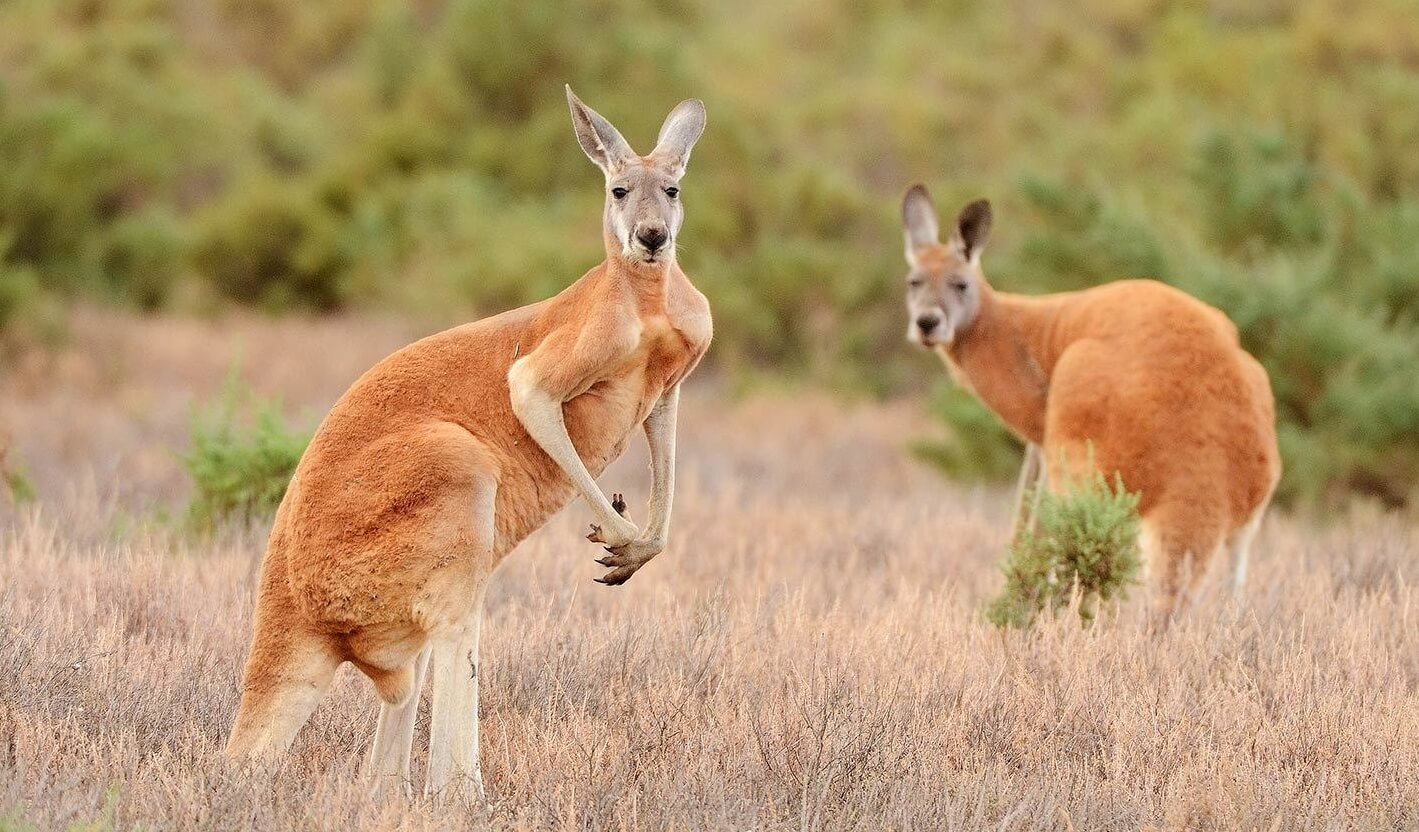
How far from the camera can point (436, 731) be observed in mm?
3875

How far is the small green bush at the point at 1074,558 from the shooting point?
5812mm

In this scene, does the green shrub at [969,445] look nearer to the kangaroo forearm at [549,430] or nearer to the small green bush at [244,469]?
the small green bush at [244,469]

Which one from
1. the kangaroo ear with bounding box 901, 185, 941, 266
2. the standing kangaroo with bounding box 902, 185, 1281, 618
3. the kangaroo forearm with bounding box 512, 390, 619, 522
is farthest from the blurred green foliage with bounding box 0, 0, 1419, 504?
the kangaroo forearm with bounding box 512, 390, 619, 522

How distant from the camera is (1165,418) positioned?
6145 mm

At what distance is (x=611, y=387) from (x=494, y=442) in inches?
12.6

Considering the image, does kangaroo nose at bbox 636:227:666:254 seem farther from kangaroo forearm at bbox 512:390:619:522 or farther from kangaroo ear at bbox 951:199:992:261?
kangaroo ear at bbox 951:199:992:261

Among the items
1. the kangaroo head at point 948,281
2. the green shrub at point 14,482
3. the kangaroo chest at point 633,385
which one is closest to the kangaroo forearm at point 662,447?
the kangaroo chest at point 633,385

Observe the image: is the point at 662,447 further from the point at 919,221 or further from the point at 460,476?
the point at 919,221

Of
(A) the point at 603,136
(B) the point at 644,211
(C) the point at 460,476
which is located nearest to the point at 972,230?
(A) the point at 603,136

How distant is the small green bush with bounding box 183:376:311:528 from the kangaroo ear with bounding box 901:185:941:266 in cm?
295

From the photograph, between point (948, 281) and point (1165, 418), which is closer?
point (1165, 418)

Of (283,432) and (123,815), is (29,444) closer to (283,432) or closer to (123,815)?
(283,432)

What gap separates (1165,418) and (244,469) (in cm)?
381

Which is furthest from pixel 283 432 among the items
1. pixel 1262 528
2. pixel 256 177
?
pixel 256 177
